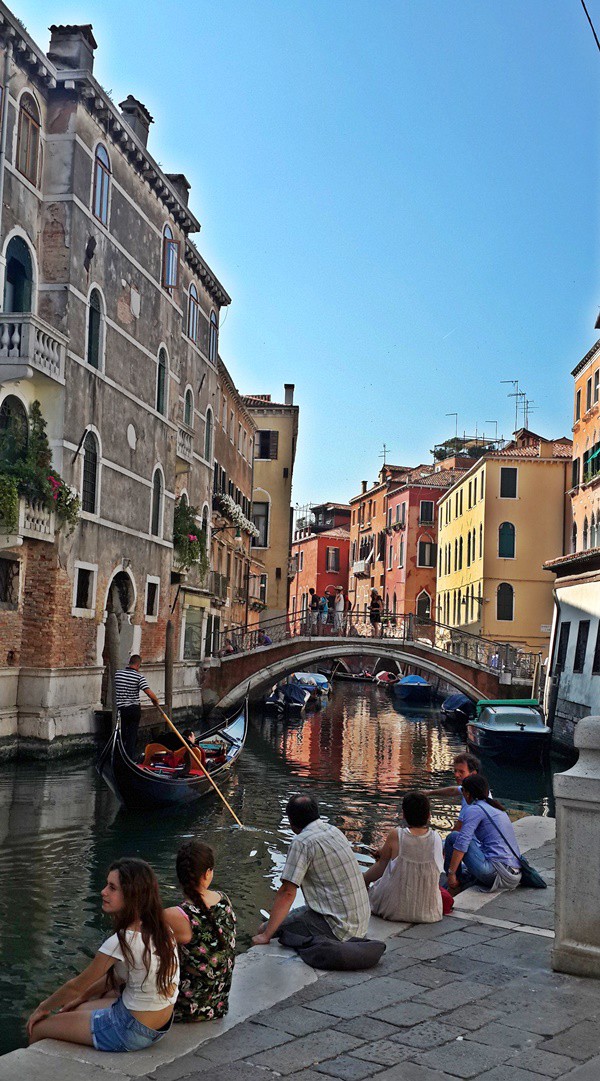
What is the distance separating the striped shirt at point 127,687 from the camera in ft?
42.3

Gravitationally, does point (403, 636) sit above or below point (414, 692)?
above

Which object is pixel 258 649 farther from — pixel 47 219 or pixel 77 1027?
→ pixel 77 1027

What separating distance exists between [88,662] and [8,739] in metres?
2.27

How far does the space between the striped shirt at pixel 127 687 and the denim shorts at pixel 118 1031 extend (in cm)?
926

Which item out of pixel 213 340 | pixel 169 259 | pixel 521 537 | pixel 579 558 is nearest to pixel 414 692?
pixel 521 537

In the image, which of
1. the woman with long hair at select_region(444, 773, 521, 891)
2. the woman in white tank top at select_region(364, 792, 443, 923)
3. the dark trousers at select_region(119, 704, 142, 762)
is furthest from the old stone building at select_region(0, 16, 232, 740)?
the woman in white tank top at select_region(364, 792, 443, 923)

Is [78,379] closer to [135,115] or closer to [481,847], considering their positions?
[135,115]

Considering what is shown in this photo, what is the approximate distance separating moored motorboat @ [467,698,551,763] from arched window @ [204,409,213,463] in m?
9.19

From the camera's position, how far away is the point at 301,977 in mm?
4559

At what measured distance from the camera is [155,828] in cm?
1103

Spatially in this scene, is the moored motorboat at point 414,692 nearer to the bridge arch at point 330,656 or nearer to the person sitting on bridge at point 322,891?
the bridge arch at point 330,656

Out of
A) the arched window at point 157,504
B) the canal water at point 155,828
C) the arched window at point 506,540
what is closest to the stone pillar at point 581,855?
the canal water at point 155,828

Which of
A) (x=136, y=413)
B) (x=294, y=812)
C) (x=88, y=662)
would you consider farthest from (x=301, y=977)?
(x=136, y=413)

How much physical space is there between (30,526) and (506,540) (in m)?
22.2
